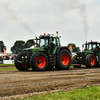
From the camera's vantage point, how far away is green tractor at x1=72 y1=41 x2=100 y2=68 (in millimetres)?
16327

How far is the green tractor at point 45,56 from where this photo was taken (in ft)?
40.7

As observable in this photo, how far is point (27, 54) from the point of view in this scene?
12766 mm

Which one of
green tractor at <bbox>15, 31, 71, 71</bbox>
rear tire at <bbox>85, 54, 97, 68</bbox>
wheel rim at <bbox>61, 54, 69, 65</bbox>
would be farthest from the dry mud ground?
rear tire at <bbox>85, 54, 97, 68</bbox>

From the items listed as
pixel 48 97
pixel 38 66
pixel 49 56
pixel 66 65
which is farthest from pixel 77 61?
pixel 48 97

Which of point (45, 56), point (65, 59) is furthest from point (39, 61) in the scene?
point (65, 59)

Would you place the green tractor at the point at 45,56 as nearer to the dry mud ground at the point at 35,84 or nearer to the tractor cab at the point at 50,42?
the tractor cab at the point at 50,42

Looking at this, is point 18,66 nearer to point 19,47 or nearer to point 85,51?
point 85,51

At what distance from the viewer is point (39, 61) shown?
492 inches

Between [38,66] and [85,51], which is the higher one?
[85,51]

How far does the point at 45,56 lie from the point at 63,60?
7.02 feet

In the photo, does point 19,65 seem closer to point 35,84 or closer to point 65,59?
point 65,59

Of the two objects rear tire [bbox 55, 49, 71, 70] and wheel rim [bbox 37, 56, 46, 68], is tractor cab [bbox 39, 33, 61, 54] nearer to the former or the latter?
rear tire [bbox 55, 49, 71, 70]

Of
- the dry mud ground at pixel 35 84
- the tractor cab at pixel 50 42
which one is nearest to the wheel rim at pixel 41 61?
the tractor cab at pixel 50 42

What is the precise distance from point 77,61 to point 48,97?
41.4 ft
